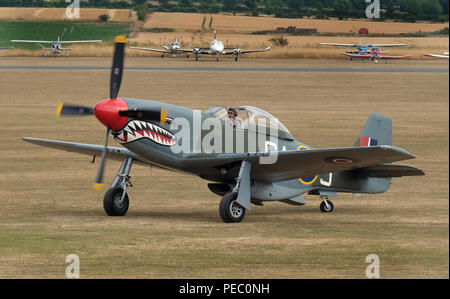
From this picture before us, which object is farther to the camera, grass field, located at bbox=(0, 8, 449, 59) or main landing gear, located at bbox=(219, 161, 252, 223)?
grass field, located at bbox=(0, 8, 449, 59)

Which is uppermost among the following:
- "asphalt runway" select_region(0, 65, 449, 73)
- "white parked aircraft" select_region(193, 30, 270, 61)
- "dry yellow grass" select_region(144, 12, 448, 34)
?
"white parked aircraft" select_region(193, 30, 270, 61)

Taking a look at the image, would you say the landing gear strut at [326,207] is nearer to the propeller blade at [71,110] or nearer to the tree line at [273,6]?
the propeller blade at [71,110]

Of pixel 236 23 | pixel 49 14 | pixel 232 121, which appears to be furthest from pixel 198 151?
pixel 236 23

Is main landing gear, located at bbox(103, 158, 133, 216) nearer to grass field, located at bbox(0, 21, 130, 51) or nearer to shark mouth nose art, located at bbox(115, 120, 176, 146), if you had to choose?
shark mouth nose art, located at bbox(115, 120, 176, 146)

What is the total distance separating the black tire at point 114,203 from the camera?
14.2 m

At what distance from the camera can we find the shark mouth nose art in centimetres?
1324

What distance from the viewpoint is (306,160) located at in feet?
43.7

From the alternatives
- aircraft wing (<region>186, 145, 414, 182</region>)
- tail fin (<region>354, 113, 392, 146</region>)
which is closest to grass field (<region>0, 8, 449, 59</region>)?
tail fin (<region>354, 113, 392, 146</region>)

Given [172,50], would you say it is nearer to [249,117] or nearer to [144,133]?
[249,117]

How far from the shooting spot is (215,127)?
1382cm

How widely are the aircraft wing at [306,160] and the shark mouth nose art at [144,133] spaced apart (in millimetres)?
473

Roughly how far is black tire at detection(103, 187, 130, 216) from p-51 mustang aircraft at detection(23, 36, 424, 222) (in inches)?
0.6

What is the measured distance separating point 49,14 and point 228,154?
1671 inches

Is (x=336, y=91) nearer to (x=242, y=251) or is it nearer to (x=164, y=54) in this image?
(x=242, y=251)
